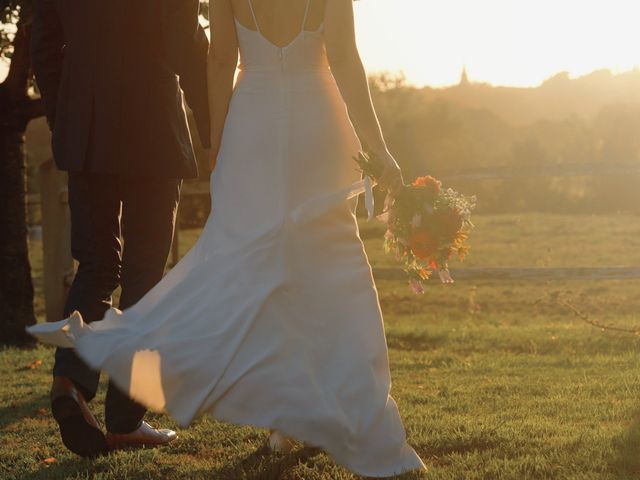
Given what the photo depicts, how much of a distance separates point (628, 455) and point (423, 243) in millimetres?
1260

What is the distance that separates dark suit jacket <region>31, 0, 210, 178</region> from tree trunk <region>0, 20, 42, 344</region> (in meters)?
4.96

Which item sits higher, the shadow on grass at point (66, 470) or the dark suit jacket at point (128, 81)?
the dark suit jacket at point (128, 81)

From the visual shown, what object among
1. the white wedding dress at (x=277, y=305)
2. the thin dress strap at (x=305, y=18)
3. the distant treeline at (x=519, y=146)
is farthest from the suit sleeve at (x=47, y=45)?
the distant treeline at (x=519, y=146)

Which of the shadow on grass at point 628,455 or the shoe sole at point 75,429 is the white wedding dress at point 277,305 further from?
the shadow on grass at point 628,455

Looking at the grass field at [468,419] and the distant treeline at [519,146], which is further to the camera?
the distant treeline at [519,146]

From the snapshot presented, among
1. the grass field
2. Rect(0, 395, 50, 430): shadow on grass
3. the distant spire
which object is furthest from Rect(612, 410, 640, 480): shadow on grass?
the distant spire

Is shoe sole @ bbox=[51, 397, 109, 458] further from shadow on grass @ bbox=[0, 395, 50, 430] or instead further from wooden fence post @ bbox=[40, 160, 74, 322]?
wooden fence post @ bbox=[40, 160, 74, 322]

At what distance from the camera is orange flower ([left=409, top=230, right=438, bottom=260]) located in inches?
165

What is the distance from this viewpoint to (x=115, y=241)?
4.54 m

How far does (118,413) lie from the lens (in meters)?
4.54

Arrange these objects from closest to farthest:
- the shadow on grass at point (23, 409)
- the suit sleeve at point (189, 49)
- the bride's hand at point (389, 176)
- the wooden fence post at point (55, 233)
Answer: the bride's hand at point (389, 176) → the suit sleeve at point (189, 49) → the shadow on grass at point (23, 409) → the wooden fence post at point (55, 233)

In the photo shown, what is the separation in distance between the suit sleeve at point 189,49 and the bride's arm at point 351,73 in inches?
26.0

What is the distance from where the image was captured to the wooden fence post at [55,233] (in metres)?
9.76

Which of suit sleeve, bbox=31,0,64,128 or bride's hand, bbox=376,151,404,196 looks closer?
bride's hand, bbox=376,151,404,196
